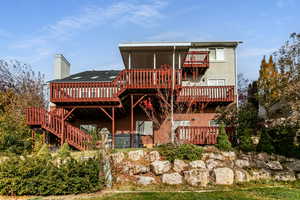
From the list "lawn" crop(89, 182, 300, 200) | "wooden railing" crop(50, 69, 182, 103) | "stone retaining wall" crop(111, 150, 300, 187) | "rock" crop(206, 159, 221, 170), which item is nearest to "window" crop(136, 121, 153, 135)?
"wooden railing" crop(50, 69, 182, 103)

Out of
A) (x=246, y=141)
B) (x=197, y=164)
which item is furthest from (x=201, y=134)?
(x=197, y=164)

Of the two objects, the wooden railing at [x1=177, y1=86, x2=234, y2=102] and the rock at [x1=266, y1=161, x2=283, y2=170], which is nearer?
the rock at [x1=266, y1=161, x2=283, y2=170]

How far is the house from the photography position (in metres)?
16.0

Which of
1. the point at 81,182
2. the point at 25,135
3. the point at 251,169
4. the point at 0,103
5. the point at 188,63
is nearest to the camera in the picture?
the point at 81,182

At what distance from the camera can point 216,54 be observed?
2302 centimetres

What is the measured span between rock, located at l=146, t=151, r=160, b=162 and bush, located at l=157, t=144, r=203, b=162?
240mm

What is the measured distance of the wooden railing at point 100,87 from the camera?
52.7 feet

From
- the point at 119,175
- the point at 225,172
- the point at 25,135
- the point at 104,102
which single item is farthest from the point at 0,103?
the point at 225,172

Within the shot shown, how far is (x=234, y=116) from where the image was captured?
16734 mm

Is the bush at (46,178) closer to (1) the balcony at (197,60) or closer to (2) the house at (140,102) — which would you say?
(2) the house at (140,102)

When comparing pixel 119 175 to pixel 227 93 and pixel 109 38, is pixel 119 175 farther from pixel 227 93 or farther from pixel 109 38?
pixel 227 93

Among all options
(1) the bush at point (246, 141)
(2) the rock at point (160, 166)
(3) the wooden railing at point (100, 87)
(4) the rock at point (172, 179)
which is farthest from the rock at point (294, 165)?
(3) the wooden railing at point (100, 87)

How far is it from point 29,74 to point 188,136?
795 inches

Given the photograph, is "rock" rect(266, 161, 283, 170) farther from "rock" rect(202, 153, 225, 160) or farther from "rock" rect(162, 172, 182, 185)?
"rock" rect(162, 172, 182, 185)
